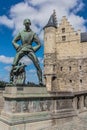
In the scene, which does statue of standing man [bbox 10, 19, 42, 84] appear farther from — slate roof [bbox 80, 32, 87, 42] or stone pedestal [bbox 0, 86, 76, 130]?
slate roof [bbox 80, 32, 87, 42]

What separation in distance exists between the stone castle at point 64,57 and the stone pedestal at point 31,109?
96.5ft

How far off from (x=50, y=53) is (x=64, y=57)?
7.93 feet

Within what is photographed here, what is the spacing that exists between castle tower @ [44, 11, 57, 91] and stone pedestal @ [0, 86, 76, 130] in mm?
29835

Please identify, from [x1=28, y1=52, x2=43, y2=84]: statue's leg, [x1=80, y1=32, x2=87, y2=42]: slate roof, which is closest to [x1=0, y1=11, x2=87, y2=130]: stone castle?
[x1=28, y1=52, x2=43, y2=84]: statue's leg

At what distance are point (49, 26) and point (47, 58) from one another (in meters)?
5.42

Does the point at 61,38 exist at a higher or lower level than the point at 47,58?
higher

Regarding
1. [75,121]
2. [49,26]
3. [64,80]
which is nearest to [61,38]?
[49,26]

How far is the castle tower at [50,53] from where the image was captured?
3950cm

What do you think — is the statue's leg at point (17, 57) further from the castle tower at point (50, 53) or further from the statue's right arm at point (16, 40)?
the castle tower at point (50, 53)

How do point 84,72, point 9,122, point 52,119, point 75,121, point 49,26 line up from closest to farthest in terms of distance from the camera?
point 9,122
point 52,119
point 75,121
point 84,72
point 49,26

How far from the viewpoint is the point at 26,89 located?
832cm

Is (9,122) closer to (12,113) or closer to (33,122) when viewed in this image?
(12,113)

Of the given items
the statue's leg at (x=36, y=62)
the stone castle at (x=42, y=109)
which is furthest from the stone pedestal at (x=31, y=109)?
the statue's leg at (x=36, y=62)

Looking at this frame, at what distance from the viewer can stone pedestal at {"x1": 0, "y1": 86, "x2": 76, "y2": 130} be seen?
7949mm
